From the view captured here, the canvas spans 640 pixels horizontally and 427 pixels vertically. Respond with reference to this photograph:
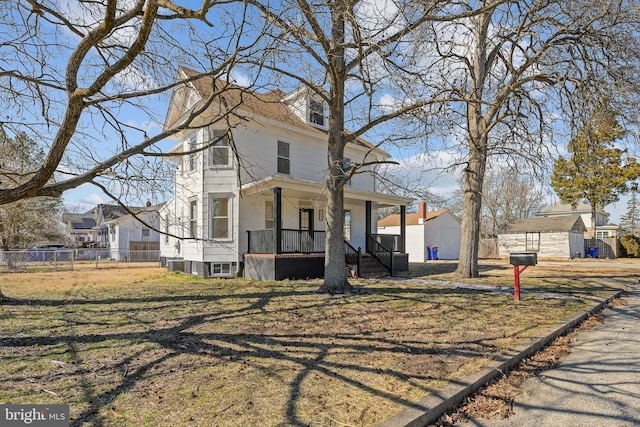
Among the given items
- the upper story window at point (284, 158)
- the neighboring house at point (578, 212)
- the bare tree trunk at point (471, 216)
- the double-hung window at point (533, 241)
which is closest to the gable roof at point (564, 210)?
the neighboring house at point (578, 212)

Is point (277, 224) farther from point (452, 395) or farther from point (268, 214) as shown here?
point (452, 395)

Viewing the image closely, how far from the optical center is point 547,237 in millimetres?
30594

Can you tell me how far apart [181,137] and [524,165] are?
13.4 metres

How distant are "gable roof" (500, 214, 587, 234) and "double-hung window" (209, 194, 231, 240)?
90.0 ft

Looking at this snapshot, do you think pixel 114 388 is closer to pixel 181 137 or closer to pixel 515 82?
pixel 515 82

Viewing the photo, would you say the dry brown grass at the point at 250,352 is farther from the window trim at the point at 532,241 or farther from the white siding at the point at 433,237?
the window trim at the point at 532,241

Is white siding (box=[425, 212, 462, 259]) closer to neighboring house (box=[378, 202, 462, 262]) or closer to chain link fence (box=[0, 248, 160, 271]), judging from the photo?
neighboring house (box=[378, 202, 462, 262])

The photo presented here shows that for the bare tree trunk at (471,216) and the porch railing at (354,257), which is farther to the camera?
the porch railing at (354,257)

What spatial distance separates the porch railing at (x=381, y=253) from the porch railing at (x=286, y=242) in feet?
7.92

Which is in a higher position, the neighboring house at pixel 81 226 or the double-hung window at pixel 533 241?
the neighboring house at pixel 81 226

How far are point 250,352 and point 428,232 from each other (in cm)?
2539

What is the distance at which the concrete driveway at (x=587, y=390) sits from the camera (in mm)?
3199

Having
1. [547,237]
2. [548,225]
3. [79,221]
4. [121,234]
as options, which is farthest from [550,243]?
[79,221]

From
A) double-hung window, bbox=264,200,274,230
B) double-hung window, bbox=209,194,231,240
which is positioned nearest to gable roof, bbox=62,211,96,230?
double-hung window, bbox=209,194,231,240
